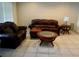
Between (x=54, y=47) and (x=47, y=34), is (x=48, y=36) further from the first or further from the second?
(x=54, y=47)

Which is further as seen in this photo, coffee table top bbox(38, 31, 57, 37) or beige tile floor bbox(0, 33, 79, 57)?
coffee table top bbox(38, 31, 57, 37)

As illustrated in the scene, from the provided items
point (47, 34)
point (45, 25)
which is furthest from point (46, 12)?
point (47, 34)

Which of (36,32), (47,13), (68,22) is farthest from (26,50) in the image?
(68,22)

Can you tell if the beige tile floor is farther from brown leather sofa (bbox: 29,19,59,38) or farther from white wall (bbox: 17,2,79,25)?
white wall (bbox: 17,2,79,25)

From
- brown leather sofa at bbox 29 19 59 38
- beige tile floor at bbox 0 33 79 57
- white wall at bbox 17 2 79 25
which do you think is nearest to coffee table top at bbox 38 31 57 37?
brown leather sofa at bbox 29 19 59 38

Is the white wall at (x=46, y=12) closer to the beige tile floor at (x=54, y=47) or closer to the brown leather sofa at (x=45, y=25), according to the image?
the brown leather sofa at (x=45, y=25)

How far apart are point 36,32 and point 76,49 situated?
56.5 inches

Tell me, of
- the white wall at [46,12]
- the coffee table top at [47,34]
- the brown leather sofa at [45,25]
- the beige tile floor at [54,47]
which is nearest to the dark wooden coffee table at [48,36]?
the coffee table top at [47,34]

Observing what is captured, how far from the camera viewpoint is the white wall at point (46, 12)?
2920 mm

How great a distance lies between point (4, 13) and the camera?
218cm

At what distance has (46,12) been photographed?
10.9ft

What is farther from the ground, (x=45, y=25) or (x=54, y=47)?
(x=45, y=25)

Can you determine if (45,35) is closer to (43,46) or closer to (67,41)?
(43,46)

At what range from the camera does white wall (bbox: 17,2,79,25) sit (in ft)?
9.58
